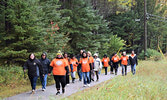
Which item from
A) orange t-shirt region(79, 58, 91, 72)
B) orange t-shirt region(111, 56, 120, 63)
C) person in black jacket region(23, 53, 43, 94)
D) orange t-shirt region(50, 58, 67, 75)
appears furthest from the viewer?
orange t-shirt region(111, 56, 120, 63)

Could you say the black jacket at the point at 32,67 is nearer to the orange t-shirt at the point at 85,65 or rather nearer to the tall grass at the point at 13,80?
the tall grass at the point at 13,80

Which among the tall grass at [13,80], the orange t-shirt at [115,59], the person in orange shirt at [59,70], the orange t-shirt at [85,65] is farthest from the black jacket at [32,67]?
the orange t-shirt at [115,59]

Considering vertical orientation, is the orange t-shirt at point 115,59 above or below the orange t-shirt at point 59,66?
below

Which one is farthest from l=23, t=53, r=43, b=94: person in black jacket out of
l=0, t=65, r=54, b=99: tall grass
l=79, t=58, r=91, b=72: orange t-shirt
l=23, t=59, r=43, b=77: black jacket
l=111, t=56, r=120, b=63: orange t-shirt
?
l=111, t=56, r=120, b=63: orange t-shirt

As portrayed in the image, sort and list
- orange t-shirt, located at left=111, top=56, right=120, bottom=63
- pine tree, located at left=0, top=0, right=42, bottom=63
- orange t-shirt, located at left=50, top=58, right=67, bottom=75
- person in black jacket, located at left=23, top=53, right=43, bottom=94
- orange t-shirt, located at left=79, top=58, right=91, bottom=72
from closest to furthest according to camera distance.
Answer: orange t-shirt, located at left=50, top=58, right=67, bottom=75 → person in black jacket, located at left=23, top=53, right=43, bottom=94 → orange t-shirt, located at left=79, top=58, right=91, bottom=72 → pine tree, located at left=0, top=0, right=42, bottom=63 → orange t-shirt, located at left=111, top=56, right=120, bottom=63

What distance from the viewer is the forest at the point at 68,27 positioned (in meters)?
12.6

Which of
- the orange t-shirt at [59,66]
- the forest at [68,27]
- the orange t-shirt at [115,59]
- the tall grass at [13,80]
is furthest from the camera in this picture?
the orange t-shirt at [115,59]

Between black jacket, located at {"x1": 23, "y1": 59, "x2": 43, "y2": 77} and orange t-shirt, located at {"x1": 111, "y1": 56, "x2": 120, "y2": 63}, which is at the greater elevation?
black jacket, located at {"x1": 23, "y1": 59, "x2": 43, "y2": 77}

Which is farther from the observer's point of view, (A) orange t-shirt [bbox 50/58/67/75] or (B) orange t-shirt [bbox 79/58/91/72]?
(B) orange t-shirt [bbox 79/58/91/72]

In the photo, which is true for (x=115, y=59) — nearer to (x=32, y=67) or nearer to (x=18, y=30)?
(x=18, y=30)

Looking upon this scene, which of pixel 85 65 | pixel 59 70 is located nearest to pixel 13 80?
pixel 59 70

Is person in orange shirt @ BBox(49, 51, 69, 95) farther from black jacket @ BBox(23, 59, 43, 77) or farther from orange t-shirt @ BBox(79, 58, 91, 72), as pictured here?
orange t-shirt @ BBox(79, 58, 91, 72)

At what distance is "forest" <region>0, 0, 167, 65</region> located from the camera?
497 inches

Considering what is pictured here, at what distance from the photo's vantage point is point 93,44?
78.3 ft
